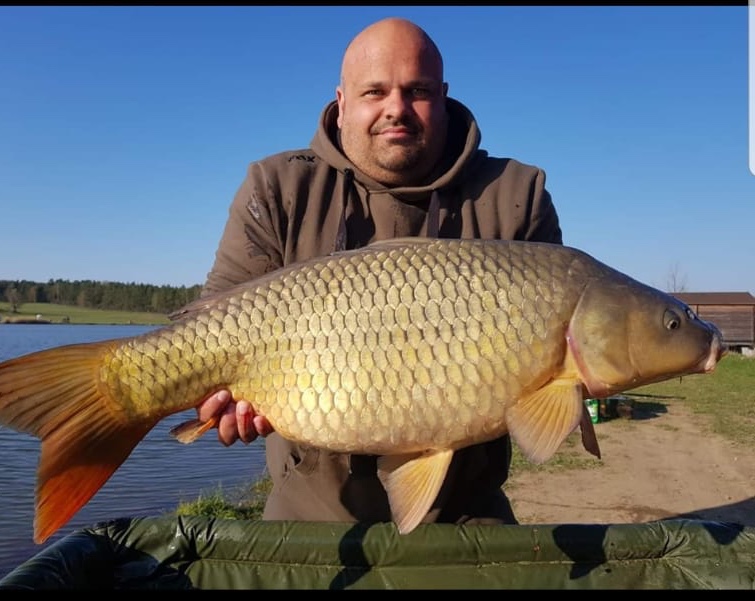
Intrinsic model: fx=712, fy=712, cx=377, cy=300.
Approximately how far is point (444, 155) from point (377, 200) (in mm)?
250

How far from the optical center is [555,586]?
1.99m

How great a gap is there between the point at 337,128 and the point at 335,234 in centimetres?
41

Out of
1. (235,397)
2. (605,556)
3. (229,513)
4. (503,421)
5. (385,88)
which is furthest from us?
(229,513)

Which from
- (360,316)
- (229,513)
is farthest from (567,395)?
(229,513)

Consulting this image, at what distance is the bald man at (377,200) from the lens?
6.33 ft

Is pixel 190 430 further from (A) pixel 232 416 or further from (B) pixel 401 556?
(B) pixel 401 556

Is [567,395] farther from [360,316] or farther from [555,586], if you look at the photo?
[555,586]

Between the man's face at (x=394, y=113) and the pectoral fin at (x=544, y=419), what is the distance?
787 mm

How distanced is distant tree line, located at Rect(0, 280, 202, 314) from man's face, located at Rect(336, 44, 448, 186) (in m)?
47.1

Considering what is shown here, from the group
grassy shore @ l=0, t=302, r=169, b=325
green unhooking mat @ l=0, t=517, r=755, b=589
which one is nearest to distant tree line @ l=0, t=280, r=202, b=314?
grassy shore @ l=0, t=302, r=169, b=325

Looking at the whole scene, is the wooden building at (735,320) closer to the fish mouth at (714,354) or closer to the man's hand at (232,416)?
the fish mouth at (714,354)

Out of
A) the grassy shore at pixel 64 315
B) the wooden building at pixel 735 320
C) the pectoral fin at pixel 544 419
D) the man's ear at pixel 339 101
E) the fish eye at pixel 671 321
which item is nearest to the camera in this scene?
the pectoral fin at pixel 544 419

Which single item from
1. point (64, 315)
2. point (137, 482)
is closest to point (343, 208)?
point (137, 482)

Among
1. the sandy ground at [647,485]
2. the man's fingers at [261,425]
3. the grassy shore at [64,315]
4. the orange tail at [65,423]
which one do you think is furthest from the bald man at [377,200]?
the grassy shore at [64,315]
